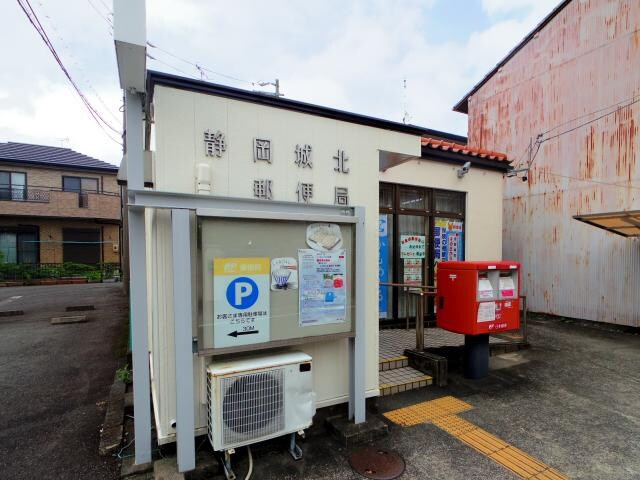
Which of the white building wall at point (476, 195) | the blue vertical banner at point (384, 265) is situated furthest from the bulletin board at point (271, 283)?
the white building wall at point (476, 195)

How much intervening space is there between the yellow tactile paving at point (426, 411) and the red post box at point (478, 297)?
89 cm

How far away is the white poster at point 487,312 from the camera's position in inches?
168

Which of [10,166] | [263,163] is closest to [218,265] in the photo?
[263,163]

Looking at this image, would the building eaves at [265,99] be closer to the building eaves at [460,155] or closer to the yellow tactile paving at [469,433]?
the building eaves at [460,155]

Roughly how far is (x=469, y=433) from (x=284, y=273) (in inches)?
94.5

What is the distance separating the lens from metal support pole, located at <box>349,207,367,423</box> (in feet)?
10.6

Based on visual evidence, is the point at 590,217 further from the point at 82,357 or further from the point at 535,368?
the point at 82,357

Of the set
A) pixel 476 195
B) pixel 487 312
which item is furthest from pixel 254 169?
pixel 476 195

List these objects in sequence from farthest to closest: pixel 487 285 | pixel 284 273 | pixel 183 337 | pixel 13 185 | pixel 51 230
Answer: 1. pixel 51 230
2. pixel 13 185
3. pixel 487 285
4. pixel 284 273
5. pixel 183 337

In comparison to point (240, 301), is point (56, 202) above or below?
above

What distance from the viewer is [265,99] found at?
3027mm

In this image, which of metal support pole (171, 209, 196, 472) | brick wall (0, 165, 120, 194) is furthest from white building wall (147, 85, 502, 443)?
brick wall (0, 165, 120, 194)

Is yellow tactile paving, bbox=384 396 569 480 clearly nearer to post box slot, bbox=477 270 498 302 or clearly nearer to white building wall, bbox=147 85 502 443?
white building wall, bbox=147 85 502 443

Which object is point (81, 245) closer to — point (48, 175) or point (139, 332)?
point (48, 175)
